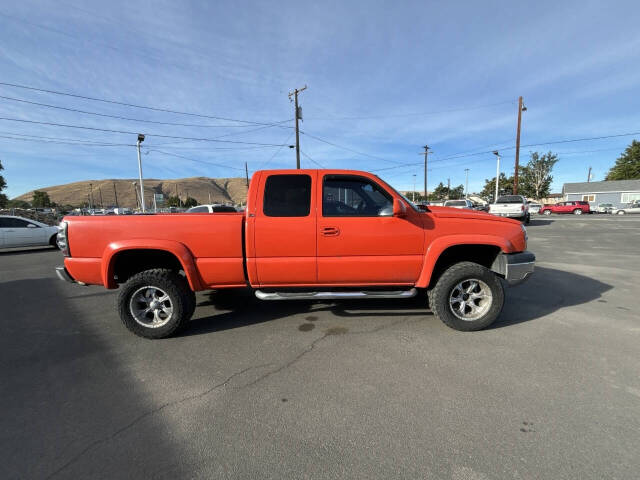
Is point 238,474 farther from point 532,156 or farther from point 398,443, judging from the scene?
point 532,156

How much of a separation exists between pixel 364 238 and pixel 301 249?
745mm

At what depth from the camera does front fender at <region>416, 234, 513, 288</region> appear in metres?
3.26

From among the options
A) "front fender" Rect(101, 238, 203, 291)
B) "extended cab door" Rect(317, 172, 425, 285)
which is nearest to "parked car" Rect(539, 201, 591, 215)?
"extended cab door" Rect(317, 172, 425, 285)

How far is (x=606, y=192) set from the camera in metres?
46.9

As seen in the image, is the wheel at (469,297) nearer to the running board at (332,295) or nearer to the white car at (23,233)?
the running board at (332,295)

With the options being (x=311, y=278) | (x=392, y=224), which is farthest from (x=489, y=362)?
(x=311, y=278)

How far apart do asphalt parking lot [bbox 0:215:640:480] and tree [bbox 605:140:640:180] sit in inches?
3022

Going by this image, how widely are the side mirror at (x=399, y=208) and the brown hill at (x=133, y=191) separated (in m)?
120

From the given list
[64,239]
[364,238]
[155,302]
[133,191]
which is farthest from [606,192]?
[133,191]

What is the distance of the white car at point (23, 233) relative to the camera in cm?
1002

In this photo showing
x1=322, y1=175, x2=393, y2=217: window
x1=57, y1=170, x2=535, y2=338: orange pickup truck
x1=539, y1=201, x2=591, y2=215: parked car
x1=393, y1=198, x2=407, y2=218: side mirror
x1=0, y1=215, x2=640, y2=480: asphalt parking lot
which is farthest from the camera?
x1=539, y1=201, x2=591, y2=215: parked car

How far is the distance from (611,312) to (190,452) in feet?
17.2

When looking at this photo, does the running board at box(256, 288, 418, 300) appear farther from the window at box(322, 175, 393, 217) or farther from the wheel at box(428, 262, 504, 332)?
the window at box(322, 175, 393, 217)

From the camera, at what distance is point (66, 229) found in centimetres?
320
